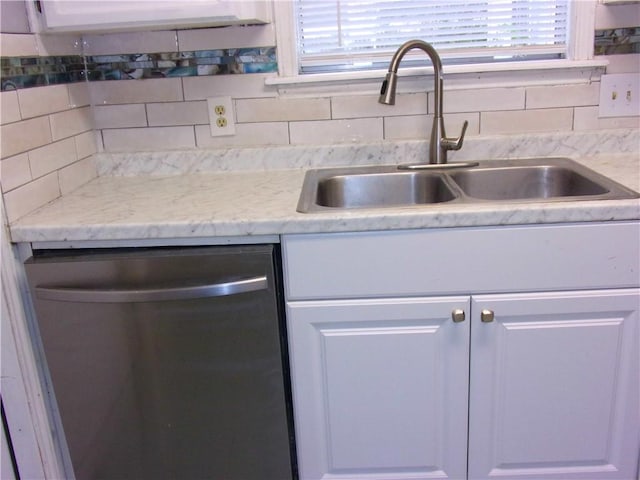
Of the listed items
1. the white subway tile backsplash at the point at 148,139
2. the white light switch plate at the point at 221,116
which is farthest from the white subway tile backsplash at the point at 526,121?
the white subway tile backsplash at the point at 148,139

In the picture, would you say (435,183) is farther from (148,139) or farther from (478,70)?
(148,139)

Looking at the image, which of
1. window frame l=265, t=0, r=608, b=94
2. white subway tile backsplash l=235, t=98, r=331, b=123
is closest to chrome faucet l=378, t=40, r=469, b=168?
window frame l=265, t=0, r=608, b=94

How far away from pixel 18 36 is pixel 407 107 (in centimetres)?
104

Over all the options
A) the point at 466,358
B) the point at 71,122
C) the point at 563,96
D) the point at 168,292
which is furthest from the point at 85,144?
the point at 563,96

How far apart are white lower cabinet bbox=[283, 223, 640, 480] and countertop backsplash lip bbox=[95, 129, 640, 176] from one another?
552 millimetres

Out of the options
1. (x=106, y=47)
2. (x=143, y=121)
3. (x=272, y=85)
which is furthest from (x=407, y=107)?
(x=106, y=47)

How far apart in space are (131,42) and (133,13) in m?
0.35

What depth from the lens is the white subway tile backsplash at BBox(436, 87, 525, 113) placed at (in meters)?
1.68

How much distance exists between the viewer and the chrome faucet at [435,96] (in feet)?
4.89

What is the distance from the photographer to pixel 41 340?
132cm

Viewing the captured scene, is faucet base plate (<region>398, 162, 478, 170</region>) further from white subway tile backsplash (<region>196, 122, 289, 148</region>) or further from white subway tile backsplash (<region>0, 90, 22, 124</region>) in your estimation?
white subway tile backsplash (<region>0, 90, 22, 124</region>)

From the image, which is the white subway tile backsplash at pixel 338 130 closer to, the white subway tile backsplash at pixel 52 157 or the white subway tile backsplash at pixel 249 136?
the white subway tile backsplash at pixel 249 136

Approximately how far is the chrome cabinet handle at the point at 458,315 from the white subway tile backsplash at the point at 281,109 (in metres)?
0.75

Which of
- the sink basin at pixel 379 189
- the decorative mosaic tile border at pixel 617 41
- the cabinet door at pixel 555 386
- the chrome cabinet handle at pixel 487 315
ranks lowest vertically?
the cabinet door at pixel 555 386
